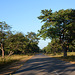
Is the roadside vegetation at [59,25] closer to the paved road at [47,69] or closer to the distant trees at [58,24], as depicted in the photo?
the distant trees at [58,24]

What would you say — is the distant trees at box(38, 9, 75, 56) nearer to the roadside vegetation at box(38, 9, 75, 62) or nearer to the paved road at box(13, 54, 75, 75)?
the roadside vegetation at box(38, 9, 75, 62)

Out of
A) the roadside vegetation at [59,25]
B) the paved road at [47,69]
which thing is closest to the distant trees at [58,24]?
the roadside vegetation at [59,25]

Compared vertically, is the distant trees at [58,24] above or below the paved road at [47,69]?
above

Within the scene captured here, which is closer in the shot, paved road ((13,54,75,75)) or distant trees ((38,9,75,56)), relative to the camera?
paved road ((13,54,75,75))

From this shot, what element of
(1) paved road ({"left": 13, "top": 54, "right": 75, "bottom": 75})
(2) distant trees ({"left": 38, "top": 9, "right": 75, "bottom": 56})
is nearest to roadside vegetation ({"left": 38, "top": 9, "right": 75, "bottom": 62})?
(2) distant trees ({"left": 38, "top": 9, "right": 75, "bottom": 56})

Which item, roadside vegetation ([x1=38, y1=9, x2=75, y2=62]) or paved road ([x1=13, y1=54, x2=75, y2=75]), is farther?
roadside vegetation ([x1=38, y1=9, x2=75, y2=62])

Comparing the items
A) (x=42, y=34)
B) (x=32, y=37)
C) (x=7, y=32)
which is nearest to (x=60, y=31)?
(x=42, y=34)

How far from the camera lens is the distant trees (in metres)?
26.5

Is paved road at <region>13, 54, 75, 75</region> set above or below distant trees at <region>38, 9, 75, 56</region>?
below

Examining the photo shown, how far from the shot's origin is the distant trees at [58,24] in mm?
26484

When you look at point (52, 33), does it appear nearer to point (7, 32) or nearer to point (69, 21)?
point (69, 21)

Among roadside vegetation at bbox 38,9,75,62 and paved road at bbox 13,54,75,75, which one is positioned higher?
roadside vegetation at bbox 38,9,75,62

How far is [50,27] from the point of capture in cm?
2719

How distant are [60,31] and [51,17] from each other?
4.06 m
